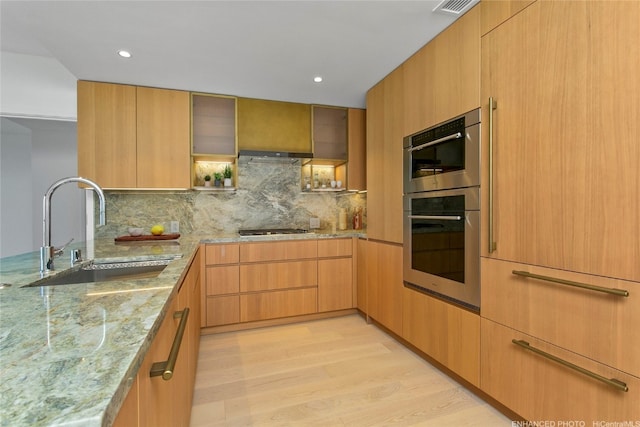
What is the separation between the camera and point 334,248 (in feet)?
10.3

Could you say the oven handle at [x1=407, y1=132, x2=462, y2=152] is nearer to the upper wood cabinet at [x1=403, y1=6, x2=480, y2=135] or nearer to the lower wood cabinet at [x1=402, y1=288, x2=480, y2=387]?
the upper wood cabinet at [x1=403, y1=6, x2=480, y2=135]

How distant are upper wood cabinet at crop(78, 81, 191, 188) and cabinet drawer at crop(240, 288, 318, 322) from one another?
1.32 meters

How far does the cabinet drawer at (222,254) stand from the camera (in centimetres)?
277

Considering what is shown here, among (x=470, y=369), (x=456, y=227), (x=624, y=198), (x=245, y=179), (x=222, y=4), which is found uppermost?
(x=222, y=4)

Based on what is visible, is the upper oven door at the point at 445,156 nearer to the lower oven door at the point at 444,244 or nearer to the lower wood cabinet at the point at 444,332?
the lower oven door at the point at 444,244

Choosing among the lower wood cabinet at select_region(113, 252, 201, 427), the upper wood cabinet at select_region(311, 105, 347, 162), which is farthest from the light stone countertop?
the upper wood cabinet at select_region(311, 105, 347, 162)

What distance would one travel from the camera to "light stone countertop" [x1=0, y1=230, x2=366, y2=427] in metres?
0.41

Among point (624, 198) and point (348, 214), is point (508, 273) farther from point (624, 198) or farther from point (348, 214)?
point (348, 214)

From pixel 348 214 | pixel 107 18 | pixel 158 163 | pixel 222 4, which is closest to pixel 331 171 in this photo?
pixel 348 214

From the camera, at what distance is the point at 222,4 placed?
1.74 meters

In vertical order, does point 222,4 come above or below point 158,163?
above

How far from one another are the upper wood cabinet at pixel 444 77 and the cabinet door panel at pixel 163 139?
6.94 ft

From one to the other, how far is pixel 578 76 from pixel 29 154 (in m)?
6.04

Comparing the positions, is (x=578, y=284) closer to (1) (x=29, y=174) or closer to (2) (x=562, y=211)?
(2) (x=562, y=211)
